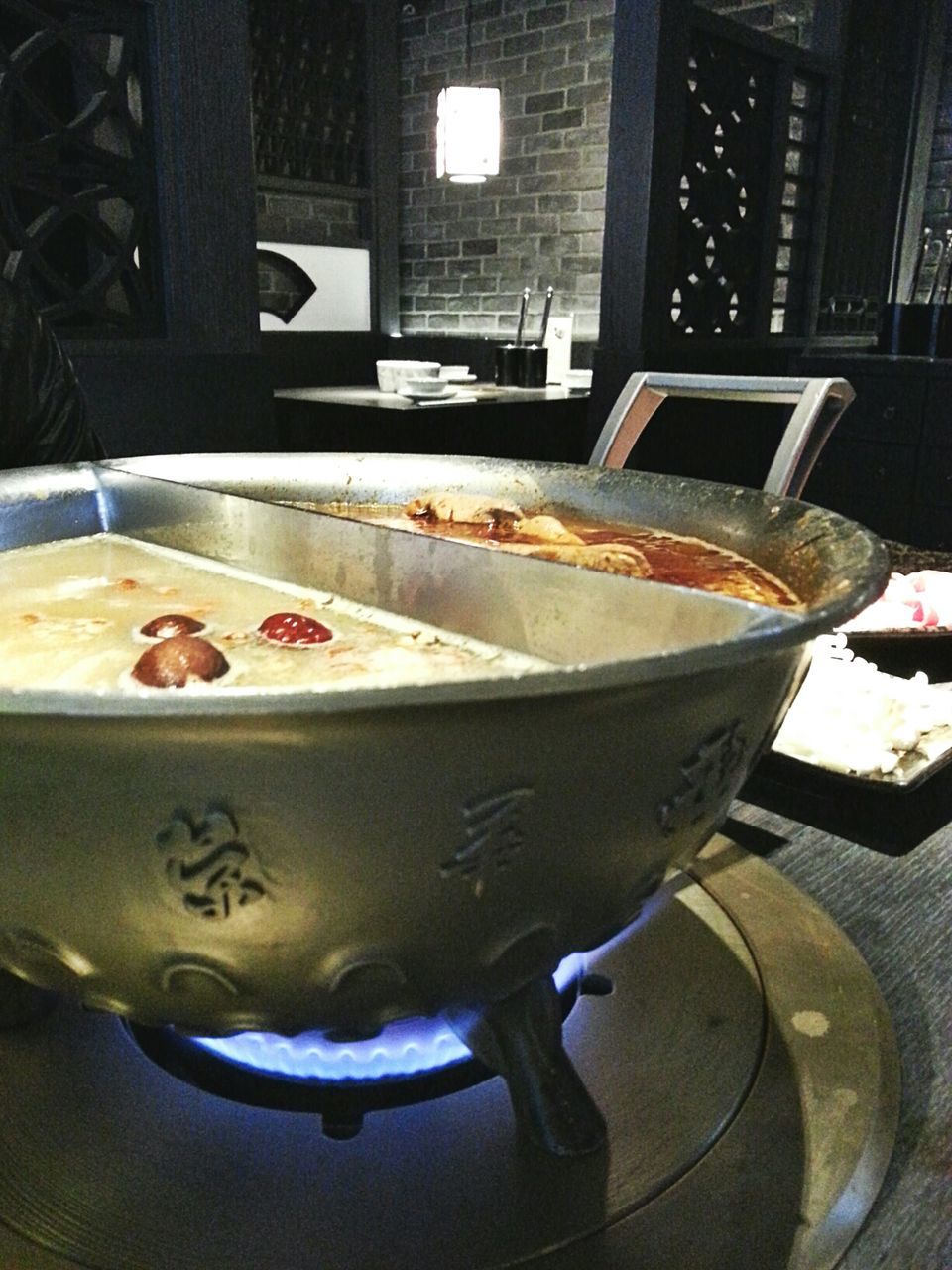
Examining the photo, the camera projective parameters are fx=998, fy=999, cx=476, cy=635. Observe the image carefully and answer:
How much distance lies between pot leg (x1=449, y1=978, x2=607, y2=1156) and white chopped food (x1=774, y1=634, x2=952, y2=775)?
346mm

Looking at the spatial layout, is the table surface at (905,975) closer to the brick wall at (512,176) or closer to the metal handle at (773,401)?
the metal handle at (773,401)

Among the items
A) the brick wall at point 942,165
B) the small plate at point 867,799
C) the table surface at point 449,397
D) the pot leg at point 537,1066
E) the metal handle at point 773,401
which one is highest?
the brick wall at point 942,165

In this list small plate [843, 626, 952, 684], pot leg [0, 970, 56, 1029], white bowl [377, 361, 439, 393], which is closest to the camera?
pot leg [0, 970, 56, 1029]

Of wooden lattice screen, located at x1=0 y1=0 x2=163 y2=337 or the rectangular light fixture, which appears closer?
wooden lattice screen, located at x1=0 y1=0 x2=163 y2=337

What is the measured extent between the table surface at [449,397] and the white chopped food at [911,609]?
3030 millimetres

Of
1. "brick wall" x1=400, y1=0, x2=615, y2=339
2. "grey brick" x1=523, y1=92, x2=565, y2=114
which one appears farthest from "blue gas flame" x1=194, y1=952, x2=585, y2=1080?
"grey brick" x1=523, y1=92, x2=565, y2=114

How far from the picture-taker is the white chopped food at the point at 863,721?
931 millimetres

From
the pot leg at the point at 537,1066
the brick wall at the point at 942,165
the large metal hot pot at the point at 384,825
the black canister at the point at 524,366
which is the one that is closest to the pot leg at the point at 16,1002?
the large metal hot pot at the point at 384,825

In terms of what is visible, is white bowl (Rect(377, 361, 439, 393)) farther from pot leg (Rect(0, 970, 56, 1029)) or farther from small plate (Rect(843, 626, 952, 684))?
pot leg (Rect(0, 970, 56, 1029))

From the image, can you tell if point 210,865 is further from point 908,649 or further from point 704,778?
point 908,649

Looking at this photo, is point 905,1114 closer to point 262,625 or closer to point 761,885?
point 761,885

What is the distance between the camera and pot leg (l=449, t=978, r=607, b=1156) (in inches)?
26.2

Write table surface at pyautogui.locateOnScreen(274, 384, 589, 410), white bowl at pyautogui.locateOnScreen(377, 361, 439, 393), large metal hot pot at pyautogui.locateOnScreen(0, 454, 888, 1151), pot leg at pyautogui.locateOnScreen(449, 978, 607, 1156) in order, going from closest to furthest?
large metal hot pot at pyautogui.locateOnScreen(0, 454, 888, 1151) < pot leg at pyautogui.locateOnScreen(449, 978, 607, 1156) < table surface at pyautogui.locateOnScreen(274, 384, 589, 410) < white bowl at pyautogui.locateOnScreen(377, 361, 439, 393)

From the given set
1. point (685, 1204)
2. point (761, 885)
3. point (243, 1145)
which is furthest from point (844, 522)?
point (243, 1145)
